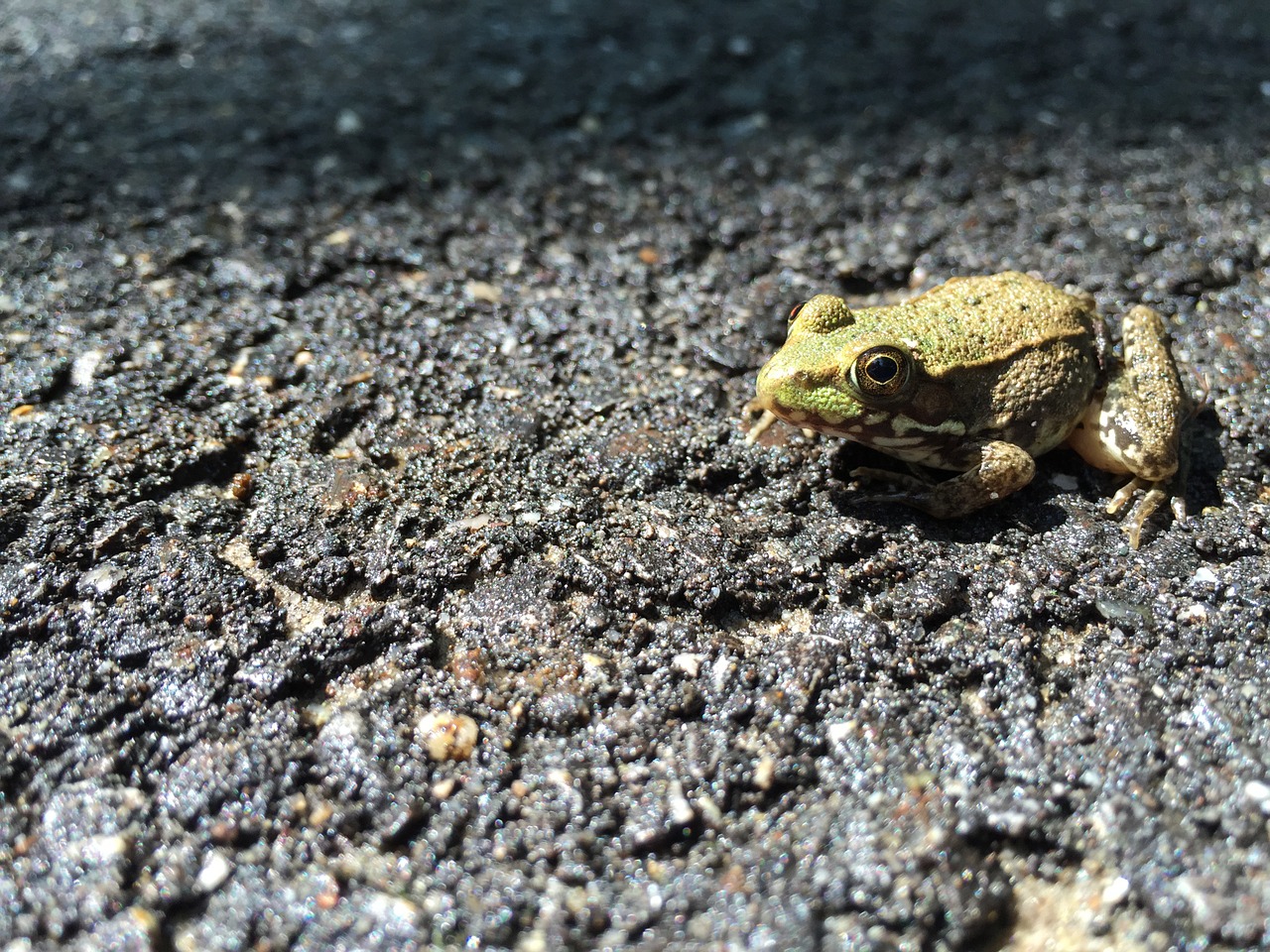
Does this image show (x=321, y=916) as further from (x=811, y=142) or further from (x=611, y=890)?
(x=811, y=142)

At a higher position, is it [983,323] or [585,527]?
[983,323]

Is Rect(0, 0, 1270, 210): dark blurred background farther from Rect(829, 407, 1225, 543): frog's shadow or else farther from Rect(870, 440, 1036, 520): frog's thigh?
Rect(870, 440, 1036, 520): frog's thigh

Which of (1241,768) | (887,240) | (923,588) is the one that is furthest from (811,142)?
(1241,768)

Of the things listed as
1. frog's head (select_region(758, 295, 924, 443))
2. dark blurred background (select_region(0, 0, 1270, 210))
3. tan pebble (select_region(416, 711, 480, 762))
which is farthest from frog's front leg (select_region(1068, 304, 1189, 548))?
tan pebble (select_region(416, 711, 480, 762))

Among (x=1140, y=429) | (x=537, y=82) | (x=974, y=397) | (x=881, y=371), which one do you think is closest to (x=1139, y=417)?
(x=1140, y=429)

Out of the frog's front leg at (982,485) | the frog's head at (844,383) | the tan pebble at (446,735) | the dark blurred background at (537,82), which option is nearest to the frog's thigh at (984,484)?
the frog's front leg at (982,485)

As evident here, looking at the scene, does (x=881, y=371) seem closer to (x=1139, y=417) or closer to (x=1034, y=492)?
(x=1034, y=492)

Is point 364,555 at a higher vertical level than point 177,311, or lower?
lower
